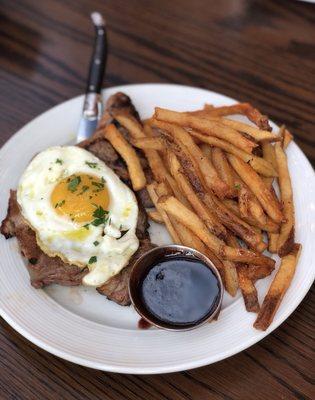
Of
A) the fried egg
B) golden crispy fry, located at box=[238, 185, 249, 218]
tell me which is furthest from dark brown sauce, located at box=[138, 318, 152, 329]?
golden crispy fry, located at box=[238, 185, 249, 218]

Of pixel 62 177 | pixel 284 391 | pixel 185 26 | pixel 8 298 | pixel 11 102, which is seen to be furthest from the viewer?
pixel 185 26

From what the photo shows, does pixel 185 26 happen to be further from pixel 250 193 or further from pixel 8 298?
pixel 8 298

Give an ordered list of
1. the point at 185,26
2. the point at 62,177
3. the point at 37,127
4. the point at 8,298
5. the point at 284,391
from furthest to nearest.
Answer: the point at 185,26, the point at 37,127, the point at 62,177, the point at 8,298, the point at 284,391

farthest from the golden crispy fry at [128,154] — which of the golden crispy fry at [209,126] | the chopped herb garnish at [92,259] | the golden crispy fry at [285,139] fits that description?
the golden crispy fry at [285,139]

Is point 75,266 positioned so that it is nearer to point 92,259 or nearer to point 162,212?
point 92,259

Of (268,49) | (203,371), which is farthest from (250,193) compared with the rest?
(268,49)

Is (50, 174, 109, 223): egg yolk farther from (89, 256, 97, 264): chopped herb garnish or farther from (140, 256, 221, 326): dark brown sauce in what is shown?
(140, 256, 221, 326): dark brown sauce

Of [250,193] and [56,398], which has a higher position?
[250,193]
